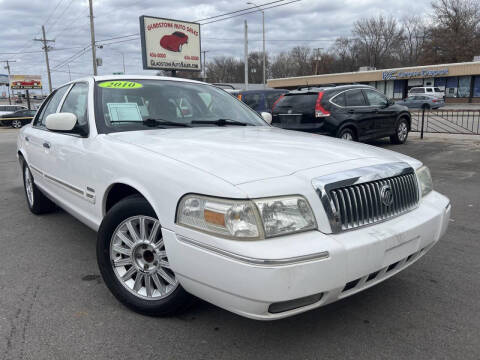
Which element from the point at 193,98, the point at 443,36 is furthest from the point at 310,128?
the point at 443,36

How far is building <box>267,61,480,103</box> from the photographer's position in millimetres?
40125

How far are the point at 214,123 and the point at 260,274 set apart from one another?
2.04m

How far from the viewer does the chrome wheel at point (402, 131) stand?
11.5 m

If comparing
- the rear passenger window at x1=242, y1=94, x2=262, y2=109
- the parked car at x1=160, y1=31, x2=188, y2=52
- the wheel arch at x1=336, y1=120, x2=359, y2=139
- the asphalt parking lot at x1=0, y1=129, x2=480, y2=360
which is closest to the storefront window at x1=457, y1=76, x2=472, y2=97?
the parked car at x1=160, y1=31, x2=188, y2=52

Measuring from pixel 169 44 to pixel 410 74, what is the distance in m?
30.7

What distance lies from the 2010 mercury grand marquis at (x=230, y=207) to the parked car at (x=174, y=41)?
2026 centimetres

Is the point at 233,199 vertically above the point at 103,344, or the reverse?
the point at 233,199

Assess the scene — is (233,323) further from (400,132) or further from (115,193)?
(400,132)

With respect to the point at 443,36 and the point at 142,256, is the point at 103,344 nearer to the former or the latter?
the point at 142,256

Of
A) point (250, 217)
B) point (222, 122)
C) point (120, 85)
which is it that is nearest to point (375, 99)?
point (222, 122)

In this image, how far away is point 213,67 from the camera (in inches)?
3509

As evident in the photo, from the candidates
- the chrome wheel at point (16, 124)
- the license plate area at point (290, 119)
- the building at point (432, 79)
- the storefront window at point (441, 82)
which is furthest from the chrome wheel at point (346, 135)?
the storefront window at point (441, 82)

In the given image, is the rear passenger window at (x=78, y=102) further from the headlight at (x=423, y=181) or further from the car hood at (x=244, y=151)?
the headlight at (x=423, y=181)

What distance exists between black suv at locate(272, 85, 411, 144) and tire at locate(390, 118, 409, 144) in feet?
2.19
